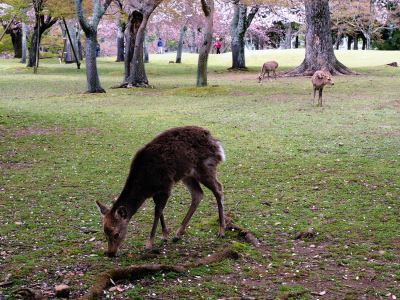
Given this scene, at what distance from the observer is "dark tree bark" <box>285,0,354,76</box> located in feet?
89.4

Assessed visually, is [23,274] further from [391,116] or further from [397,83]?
[397,83]

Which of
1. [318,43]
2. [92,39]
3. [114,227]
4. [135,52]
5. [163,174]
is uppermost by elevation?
[318,43]

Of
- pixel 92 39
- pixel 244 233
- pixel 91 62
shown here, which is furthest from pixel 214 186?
pixel 92 39

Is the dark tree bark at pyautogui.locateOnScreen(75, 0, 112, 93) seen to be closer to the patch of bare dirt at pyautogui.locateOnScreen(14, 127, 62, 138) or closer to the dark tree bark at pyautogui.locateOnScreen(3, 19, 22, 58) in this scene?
the patch of bare dirt at pyautogui.locateOnScreen(14, 127, 62, 138)

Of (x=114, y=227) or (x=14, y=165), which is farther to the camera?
(x=14, y=165)

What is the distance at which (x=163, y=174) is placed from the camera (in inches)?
225

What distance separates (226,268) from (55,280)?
1.51 m

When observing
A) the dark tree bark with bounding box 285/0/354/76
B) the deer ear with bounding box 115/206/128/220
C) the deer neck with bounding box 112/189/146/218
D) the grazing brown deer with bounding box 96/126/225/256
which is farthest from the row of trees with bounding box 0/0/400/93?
the deer ear with bounding box 115/206/128/220

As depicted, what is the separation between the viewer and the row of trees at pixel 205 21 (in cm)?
2159

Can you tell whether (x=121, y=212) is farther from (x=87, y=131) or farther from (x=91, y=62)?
(x=91, y=62)

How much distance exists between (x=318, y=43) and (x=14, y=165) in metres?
20.1

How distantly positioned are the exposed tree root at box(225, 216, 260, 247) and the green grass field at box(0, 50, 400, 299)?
0.29 feet

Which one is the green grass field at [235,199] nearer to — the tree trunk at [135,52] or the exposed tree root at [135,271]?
the exposed tree root at [135,271]

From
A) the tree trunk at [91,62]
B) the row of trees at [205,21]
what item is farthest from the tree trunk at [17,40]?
the tree trunk at [91,62]
